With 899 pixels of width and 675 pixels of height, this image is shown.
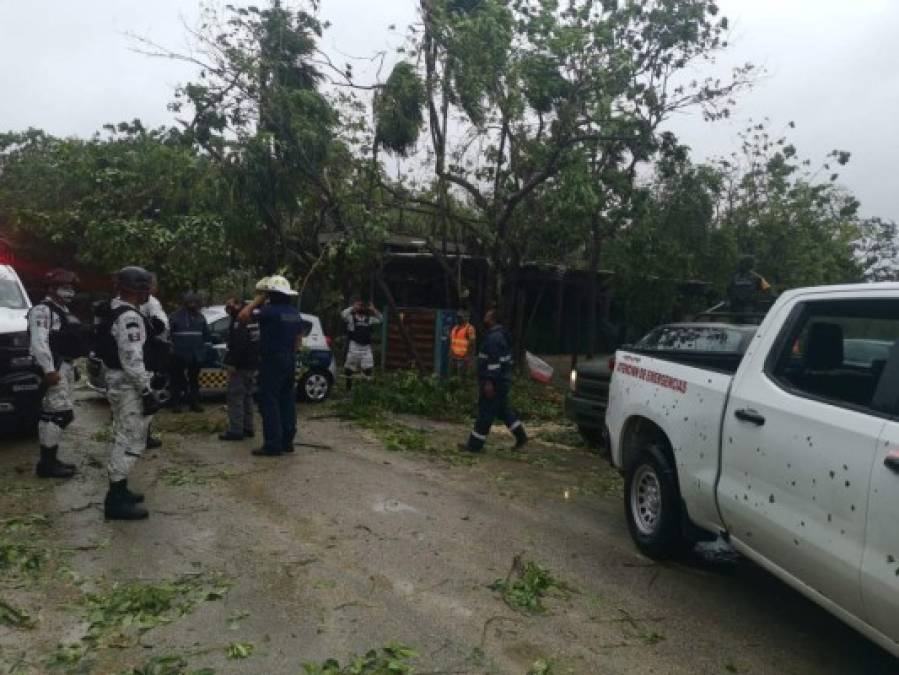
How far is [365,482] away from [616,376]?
2460 millimetres

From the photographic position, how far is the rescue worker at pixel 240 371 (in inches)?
337

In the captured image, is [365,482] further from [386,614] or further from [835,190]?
[835,190]

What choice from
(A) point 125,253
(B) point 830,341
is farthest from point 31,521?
(A) point 125,253

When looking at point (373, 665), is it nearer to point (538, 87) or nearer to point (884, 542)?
point (884, 542)

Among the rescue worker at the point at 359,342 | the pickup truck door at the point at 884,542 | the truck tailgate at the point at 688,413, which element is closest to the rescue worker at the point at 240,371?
the rescue worker at the point at 359,342

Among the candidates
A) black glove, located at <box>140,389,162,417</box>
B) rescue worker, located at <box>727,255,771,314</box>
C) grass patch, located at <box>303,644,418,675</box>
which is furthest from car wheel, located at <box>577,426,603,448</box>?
grass patch, located at <box>303,644,418,675</box>

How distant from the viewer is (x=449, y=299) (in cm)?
1941

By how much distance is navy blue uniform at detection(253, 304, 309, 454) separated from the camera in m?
7.77

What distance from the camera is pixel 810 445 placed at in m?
3.53

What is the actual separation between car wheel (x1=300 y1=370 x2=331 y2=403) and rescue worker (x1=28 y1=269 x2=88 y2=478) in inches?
195

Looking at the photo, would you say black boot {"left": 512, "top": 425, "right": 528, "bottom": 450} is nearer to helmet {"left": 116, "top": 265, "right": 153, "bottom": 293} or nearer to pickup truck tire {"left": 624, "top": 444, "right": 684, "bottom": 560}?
pickup truck tire {"left": 624, "top": 444, "right": 684, "bottom": 560}

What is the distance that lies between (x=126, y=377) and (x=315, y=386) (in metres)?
6.29

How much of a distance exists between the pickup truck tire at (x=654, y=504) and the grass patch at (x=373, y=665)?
6.71ft

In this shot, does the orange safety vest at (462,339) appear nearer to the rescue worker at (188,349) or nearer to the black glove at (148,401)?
the rescue worker at (188,349)
